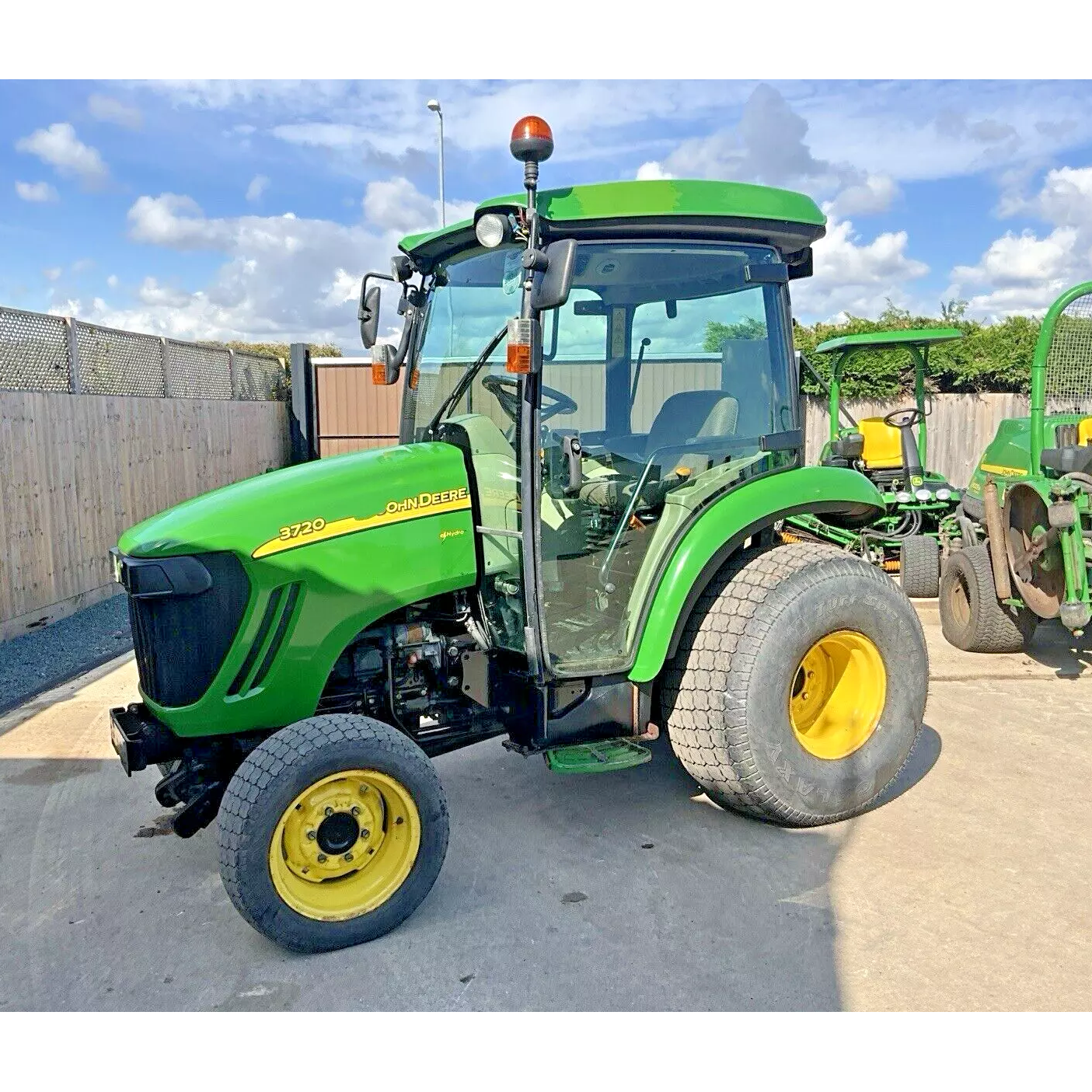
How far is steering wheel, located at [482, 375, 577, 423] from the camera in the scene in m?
3.50

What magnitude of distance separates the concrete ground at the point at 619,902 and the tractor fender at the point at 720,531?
796 mm

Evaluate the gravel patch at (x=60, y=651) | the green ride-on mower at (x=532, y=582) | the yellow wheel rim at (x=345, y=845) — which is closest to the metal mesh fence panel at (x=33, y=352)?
the gravel patch at (x=60, y=651)

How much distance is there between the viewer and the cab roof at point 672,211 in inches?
132

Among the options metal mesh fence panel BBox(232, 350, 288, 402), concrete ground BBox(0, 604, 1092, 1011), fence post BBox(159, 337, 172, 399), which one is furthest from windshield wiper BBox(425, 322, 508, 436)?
metal mesh fence panel BBox(232, 350, 288, 402)

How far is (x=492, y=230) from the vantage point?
3.21 metres

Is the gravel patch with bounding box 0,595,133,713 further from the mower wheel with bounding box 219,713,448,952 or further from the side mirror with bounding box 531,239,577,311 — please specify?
the side mirror with bounding box 531,239,577,311

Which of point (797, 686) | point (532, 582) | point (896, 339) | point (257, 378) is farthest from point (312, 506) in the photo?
point (257, 378)

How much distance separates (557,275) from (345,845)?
1.96 m

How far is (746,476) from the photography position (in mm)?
3916

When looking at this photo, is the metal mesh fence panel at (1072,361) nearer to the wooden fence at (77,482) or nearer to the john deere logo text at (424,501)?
the john deere logo text at (424,501)

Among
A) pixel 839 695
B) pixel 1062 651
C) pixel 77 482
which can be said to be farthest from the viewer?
pixel 77 482

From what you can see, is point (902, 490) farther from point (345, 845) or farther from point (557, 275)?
point (345, 845)

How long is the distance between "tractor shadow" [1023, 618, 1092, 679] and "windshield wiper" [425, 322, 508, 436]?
4.25 metres

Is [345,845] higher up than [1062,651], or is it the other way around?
[345,845]
